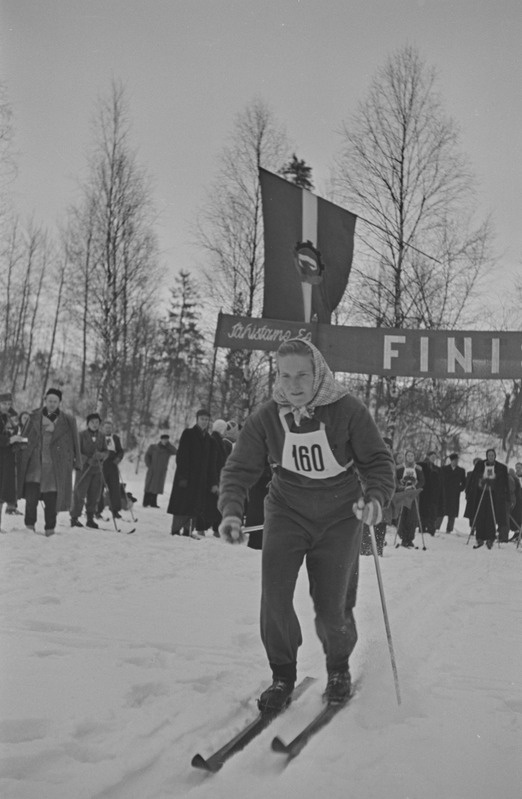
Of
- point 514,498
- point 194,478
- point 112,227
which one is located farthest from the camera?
point 112,227

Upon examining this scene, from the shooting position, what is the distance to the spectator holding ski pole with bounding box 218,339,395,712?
119 inches

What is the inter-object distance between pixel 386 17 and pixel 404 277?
10.4m

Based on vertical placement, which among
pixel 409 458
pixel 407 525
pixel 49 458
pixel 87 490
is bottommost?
pixel 407 525

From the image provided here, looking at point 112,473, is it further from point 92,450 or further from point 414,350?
point 414,350

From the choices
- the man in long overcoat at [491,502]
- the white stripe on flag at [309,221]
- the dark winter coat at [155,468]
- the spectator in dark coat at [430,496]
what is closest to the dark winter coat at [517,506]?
the man in long overcoat at [491,502]

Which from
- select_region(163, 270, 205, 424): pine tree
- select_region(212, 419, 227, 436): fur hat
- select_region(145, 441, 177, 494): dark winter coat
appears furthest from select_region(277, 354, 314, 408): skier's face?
select_region(163, 270, 205, 424): pine tree

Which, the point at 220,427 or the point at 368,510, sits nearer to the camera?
the point at 368,510

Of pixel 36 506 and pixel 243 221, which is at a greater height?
pixel 243 221

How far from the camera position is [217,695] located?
2.91m

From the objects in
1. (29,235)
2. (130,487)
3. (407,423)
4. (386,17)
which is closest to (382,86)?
(407,423)

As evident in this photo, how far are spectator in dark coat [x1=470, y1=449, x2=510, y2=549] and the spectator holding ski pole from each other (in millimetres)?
9914

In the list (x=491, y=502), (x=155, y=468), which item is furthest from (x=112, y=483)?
(x=491, y=502)

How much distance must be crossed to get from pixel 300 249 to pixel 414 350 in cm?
201

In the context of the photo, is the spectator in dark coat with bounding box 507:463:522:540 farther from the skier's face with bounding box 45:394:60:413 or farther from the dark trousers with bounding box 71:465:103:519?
the skier's face with bounding box 45:394:60:413
